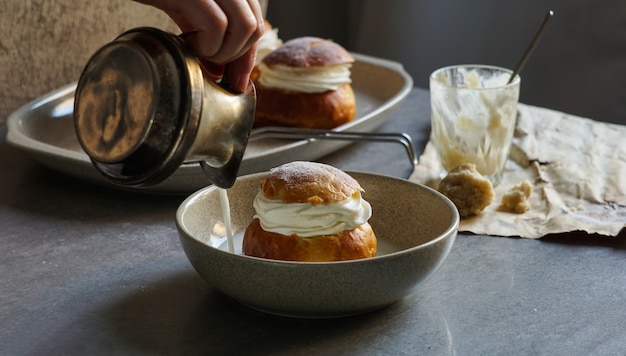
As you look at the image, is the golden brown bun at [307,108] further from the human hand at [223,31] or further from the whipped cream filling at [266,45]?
the human hand at [223,31]

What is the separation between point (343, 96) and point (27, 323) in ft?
2.62

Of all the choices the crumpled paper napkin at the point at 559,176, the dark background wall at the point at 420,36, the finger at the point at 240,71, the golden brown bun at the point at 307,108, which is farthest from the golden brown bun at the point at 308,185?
the dark background wall at the point at 420,36

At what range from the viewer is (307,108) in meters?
1.49

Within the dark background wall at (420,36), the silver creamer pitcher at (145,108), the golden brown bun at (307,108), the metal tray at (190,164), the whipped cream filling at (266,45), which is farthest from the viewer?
the whipped cream filling at (266,45)

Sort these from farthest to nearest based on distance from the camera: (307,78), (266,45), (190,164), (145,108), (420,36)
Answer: (420,36) < (266,45) < (307,78) < (190,164) < (145,108)

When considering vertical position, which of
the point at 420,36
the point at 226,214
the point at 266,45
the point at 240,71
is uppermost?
the point at 240,71

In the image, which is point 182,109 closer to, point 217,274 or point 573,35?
point 217,274

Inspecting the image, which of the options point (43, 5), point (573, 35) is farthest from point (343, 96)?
point (573, 35)

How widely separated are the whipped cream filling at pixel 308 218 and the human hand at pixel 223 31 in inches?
5.0

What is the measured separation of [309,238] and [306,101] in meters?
0.69

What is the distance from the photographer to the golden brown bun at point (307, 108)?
4.85 ft

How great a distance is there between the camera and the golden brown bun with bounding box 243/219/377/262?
83 centimetres

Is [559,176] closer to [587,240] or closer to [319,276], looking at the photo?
[587,240]

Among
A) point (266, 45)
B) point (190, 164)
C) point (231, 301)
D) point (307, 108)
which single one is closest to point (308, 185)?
point (231, 301)
